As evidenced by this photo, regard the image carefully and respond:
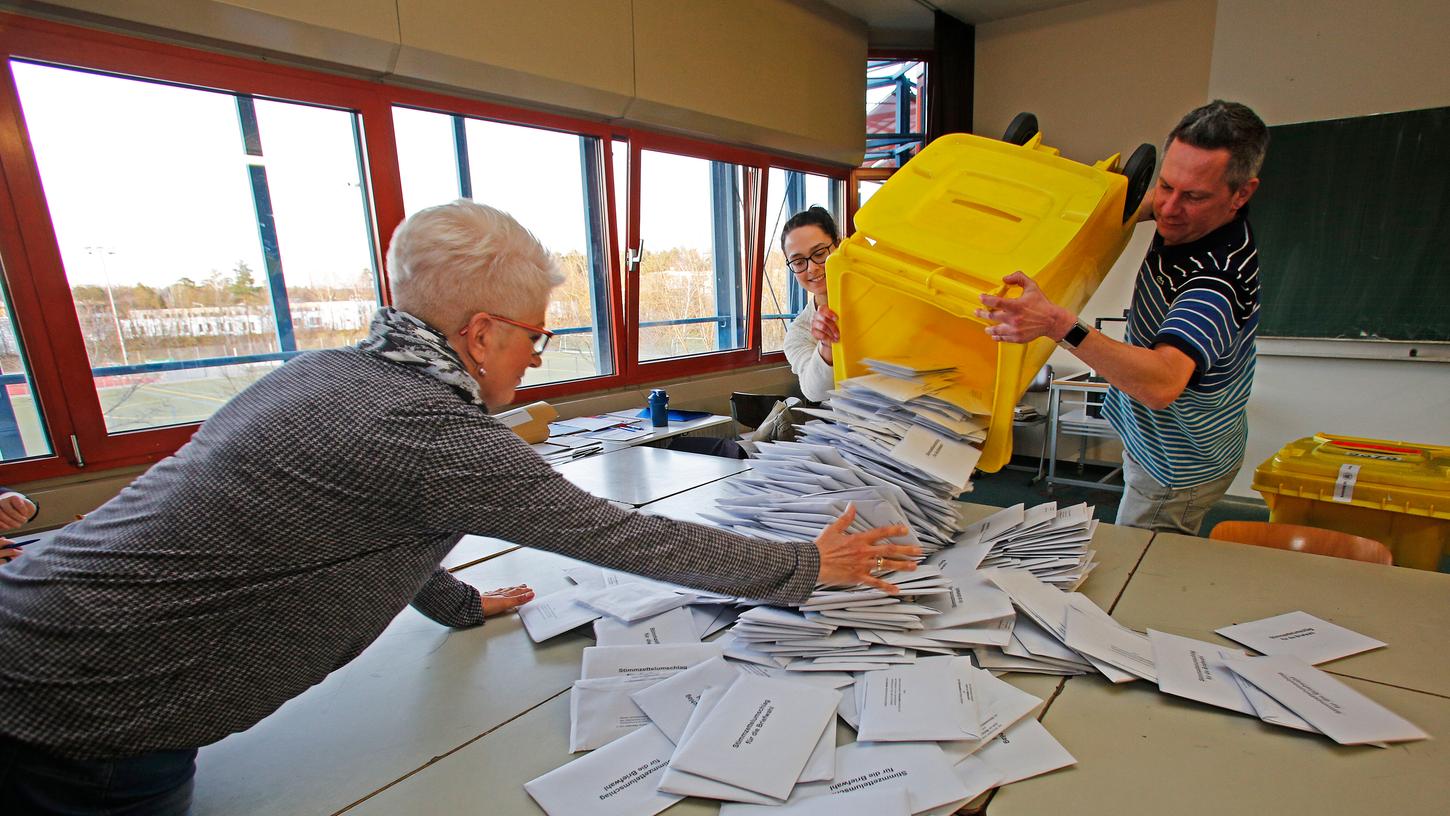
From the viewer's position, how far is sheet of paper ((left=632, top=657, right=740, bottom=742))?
3.12 feet

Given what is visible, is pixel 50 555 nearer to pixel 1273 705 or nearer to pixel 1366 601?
pixel 1273 705

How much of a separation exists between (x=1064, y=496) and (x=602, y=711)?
4.45m

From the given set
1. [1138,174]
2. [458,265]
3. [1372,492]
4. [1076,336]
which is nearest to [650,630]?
[458,265]

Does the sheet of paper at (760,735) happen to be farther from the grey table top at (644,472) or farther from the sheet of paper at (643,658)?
the grey table top at (644,472)

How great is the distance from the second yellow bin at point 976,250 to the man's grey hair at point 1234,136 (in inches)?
4.3

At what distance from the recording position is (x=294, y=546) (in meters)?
0.87

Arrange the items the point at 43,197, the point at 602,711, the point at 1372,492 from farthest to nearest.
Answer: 1. the point at 43,197
2. the point at 1372,492
3. the point at 602,711

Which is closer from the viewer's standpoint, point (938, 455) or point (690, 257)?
point (938, 455)

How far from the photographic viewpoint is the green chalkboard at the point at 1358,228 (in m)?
3.63

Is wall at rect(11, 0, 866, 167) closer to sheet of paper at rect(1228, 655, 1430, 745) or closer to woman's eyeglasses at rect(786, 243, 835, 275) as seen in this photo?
woman's eyeglasses at rect(786, 243, 835, 275)

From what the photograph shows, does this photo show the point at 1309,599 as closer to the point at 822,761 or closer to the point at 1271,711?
the point at 1271,711

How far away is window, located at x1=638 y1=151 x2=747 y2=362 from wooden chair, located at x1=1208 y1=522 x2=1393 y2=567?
3131 millimetres

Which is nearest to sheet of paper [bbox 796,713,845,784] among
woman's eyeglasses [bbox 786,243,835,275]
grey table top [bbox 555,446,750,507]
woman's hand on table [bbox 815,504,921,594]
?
woman's hand on table [bbox 815,504,921,594]

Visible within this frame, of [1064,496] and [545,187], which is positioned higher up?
[545,187]
